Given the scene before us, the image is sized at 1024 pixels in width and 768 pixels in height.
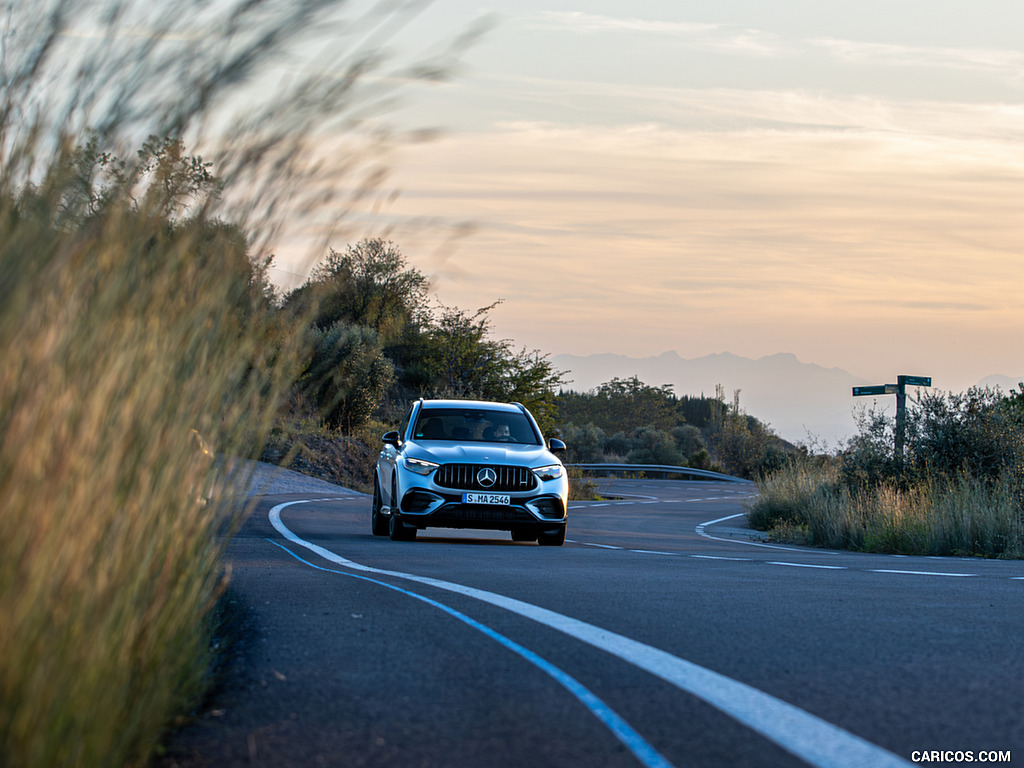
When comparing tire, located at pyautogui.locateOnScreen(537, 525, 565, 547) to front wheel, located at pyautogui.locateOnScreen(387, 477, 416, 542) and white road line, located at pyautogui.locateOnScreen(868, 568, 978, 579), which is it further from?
white road line, located at pyautogui.locateOnScreen(868, 568, 978, 579)

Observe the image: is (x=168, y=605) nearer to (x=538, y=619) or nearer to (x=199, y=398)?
(x=199, y=398)

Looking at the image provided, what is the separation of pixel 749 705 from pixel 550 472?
33.8 ft

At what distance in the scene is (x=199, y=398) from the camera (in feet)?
12.6

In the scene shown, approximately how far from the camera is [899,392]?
2262 cm

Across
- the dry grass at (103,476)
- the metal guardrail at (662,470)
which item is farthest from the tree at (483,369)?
the dry grass at (103,476)

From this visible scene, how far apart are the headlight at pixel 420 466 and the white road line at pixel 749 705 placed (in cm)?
756

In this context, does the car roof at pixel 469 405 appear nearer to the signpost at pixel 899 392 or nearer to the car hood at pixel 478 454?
the car hood at pixel 478 454

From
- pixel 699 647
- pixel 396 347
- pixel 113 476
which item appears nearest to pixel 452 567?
pixel 699 647

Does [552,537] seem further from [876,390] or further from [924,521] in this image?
[876,390]

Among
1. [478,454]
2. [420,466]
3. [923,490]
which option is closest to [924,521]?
[923,490]

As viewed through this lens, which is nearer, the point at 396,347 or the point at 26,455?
the point at 26,455

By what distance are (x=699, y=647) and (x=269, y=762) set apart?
8.53ft

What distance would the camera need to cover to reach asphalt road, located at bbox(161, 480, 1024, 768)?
374 centimetres

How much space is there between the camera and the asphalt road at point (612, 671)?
374 centimetres
